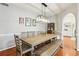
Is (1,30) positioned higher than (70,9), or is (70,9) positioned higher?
(70,9)

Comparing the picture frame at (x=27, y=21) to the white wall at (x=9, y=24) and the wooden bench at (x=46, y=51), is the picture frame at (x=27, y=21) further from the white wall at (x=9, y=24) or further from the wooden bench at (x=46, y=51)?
the wooden bench at (x=46, y=51)

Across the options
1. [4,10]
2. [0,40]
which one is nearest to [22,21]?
[4,10]

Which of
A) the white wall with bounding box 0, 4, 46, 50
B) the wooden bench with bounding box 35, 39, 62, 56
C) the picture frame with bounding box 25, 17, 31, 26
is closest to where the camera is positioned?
the wooden bench with bounding box 35, 39, 62, 56

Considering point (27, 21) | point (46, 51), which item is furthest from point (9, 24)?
point (46, 51)

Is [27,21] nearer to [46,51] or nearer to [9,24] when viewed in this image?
[9,24]

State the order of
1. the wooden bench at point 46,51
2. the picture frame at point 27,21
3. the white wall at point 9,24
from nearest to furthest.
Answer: the wooden bench at point 46,51 → the white wall at point 9,24 → the picture frame at point 27,21

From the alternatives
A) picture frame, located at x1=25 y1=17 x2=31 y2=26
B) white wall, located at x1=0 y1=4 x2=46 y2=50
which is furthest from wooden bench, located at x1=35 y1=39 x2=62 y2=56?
picture frame, located at x1=25 y1=17 x2=31 y2=26

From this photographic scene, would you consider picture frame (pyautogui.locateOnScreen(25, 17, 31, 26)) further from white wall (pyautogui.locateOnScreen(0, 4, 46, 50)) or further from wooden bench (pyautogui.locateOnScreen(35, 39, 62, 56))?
wooden bench (pyautogui.locateOnScreen(35, 39, 62, 56))

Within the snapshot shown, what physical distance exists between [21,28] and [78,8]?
8.48ft

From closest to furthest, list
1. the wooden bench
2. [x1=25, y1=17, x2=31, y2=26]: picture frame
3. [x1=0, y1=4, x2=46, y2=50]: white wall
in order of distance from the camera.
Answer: the wooden bench
[x1=0, y1=4, x2=46, y2=50]: white wall
[x1=25, y1=17, x2=31, y2=26]: picture frame

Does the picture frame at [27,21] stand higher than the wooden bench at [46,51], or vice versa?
the picture frame at [27,21]

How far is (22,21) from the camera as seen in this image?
14.7ft

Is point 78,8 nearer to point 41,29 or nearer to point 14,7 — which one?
point 41,29

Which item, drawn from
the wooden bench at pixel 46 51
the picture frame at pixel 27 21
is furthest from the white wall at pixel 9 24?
the wooden bench at pixel 46 51
